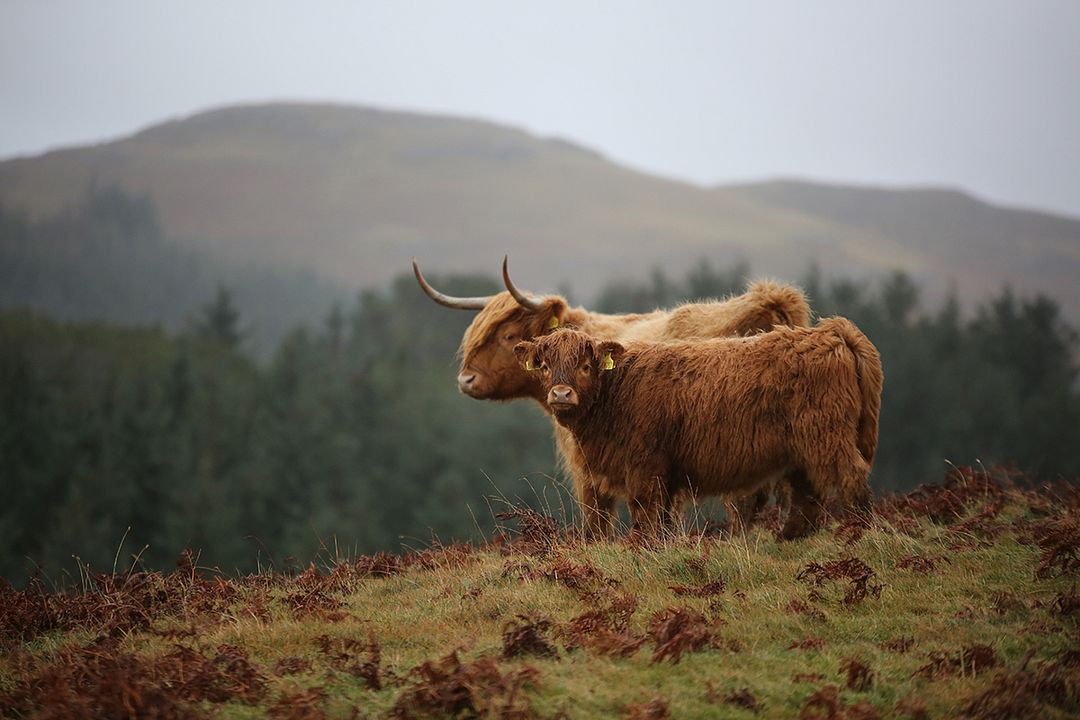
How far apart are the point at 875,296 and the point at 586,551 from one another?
208 feet

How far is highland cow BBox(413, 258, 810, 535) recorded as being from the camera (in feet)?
29.7

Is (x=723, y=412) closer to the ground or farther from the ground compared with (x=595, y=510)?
farther from the ground

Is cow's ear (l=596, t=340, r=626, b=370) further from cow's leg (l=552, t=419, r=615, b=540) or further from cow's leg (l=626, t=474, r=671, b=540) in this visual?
cow's leg (l=626, t=474, r=671, b=540)

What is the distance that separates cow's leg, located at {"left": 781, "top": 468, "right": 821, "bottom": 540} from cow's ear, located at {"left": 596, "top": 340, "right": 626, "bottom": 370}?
1.51 m

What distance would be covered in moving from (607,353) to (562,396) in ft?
1.88

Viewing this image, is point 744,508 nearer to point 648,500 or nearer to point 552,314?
point 648,500

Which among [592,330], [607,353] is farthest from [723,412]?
[592,330]

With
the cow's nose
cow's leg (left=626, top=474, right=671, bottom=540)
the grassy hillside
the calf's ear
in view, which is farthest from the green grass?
the calf's ear

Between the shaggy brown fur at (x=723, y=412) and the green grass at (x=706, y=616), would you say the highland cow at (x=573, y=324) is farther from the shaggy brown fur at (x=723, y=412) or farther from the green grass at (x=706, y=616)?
the green grass at (x=706, y=616)

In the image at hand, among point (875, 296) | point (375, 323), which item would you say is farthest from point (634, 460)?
point (375, 323)

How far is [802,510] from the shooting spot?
755 cm

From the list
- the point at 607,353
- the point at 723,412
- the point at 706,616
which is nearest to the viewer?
the point at 706,616

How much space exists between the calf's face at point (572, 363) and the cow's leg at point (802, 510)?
1547 mm

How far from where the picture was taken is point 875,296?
67.0 metres
